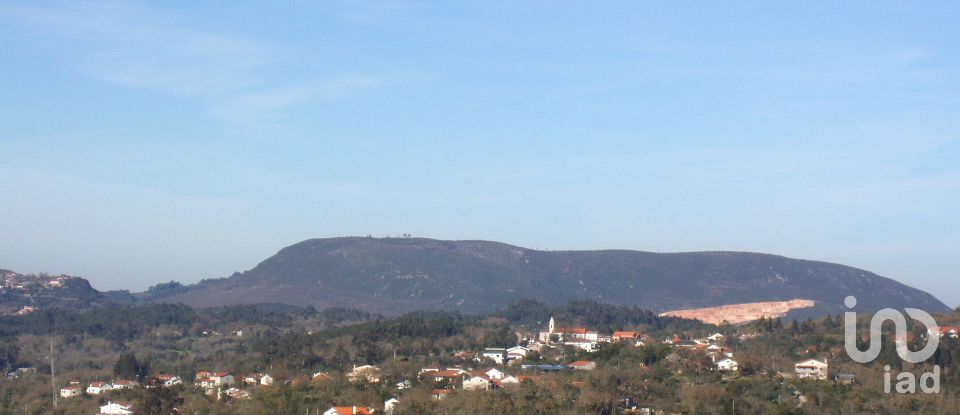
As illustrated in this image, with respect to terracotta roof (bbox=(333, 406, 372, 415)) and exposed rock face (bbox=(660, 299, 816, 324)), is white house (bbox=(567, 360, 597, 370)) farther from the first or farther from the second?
exposed rock face (bbox=(660, 299, 816, 324))

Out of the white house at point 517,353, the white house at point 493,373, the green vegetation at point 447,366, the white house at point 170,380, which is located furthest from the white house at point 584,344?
the white house at point 170,380

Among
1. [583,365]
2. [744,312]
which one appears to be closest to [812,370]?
[583,365]

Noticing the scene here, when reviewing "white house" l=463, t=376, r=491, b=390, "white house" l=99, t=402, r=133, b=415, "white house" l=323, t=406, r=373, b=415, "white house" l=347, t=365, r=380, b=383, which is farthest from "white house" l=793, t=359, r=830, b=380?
"white house" l=99, t=402, r=133, b=415

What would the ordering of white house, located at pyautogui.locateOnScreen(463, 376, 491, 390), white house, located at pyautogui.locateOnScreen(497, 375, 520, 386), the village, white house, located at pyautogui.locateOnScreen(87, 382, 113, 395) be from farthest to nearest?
white house, located at pyautogui.locateOnScreen(87, 382, 113, 395) < white house, located at pyautogui.locateOnScreen(497, 375, 520, 386) < white house, located at pyautogui.locateOnScreen(463, 376, 491, 390) < the village

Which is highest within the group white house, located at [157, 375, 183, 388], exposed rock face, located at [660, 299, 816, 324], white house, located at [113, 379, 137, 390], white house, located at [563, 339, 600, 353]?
exposed rock face, located at [660, 299, 816, 324]

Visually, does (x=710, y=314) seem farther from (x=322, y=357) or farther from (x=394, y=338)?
(x=322, y=357)

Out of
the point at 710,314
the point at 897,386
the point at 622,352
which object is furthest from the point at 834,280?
the point at 897,386
